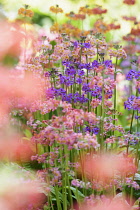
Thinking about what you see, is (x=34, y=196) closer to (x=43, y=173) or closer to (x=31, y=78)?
(x=43, y=173)

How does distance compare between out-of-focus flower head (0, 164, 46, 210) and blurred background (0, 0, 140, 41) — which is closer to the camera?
out-of-focus flower head (0, 164, 46, 210)

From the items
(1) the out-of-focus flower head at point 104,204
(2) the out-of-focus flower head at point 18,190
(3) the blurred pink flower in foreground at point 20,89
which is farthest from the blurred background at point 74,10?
(1) the out-of-focus flower head at point 104,204

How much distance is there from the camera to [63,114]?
152 centimetres

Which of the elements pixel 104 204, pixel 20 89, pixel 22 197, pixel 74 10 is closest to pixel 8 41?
pixel 20 89

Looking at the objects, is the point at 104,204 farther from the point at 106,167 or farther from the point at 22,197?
the point at 22,197

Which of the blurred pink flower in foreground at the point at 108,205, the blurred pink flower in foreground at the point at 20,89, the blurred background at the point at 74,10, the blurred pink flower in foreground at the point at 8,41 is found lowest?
the blurred pink flower in foreground at the point at 108,205

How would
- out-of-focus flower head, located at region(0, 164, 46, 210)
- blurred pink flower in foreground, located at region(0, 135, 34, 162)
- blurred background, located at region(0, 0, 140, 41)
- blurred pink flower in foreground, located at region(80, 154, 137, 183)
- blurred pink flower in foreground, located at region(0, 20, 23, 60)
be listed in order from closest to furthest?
out-of-focus flower head, located at region(0, 164, 46, 210), blurred pink flower in foreground, located at region(80, 154, 137, 183), blurred pink flower in foreground, located at region(0, 135, 34, 162), blurred pink flower in foreground, located at region(0, 20, 23, 60), blurred background, located at region(0, 0, 140, 41)

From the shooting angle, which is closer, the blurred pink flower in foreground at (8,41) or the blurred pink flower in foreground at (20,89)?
the blurred pink flower in foreground at (20,89)

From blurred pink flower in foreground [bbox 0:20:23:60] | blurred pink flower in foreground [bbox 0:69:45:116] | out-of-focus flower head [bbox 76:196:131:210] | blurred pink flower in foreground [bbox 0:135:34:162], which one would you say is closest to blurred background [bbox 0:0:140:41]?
blurred pink flower in foreground [bbox 0:20:23:60]

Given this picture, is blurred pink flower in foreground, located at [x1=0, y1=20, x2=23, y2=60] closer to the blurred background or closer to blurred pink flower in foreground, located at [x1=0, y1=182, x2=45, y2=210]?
blurred pink flower in foreground, located at [x1=0, y1=182, x2=45, y2=210]

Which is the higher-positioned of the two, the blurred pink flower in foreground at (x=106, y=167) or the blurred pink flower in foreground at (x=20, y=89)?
the blurred pink flower in foreground at (x=20, y=89)

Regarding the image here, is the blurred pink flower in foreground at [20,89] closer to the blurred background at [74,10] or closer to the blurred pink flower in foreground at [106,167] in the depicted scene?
the blurred pink flower in foreground at [106,167]

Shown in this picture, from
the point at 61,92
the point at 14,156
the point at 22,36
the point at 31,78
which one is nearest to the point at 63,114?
the point at 61,92

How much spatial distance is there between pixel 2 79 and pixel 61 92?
302 millimetres
